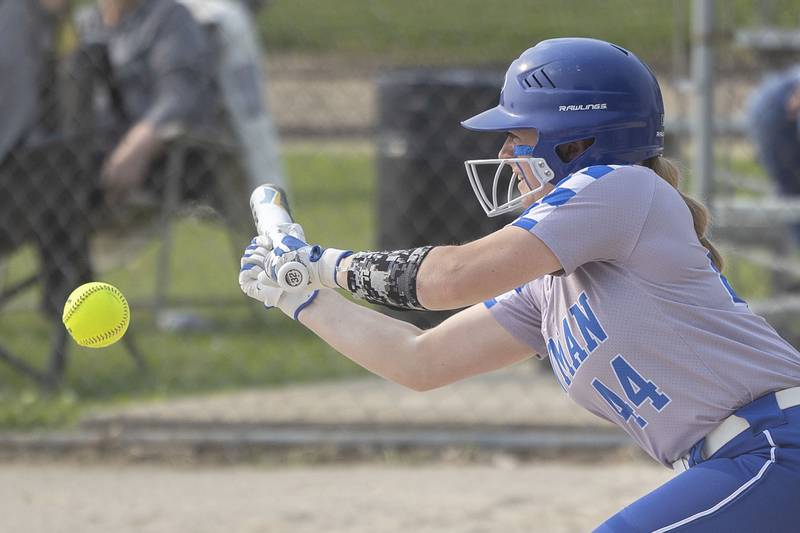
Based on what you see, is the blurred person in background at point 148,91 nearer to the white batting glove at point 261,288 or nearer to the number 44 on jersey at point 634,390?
the white batting glove at point 261,288

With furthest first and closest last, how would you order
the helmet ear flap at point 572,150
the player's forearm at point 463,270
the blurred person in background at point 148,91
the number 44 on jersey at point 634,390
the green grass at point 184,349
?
the blurred person in background at point 148,91, the green grass at point 184,349, the helmet ear flap at point 572,150, the number 44 on jersey at point 634,390, the player's forearm at point 463,270

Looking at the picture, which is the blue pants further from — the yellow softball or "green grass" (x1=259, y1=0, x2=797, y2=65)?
"green grass" (x1=259, y1=0, x2=797, y2=65)

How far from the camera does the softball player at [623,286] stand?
248 centimetres

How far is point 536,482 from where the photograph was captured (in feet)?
15.9

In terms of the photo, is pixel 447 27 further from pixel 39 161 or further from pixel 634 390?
pixel 634 390

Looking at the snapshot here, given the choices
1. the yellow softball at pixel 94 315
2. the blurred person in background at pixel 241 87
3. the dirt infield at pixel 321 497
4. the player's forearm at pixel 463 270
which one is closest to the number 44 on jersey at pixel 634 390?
the player's forearm at pixel 463 270

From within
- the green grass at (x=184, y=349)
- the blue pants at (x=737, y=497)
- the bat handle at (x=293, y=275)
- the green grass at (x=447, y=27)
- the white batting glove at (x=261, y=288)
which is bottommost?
the green grass at (x=447, y=27)

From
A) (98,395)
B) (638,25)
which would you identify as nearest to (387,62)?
(638,25)

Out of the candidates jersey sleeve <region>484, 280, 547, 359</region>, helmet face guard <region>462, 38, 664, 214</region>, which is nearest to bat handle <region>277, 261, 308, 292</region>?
helmet face guard <region>462, 38, 664, 214</region>

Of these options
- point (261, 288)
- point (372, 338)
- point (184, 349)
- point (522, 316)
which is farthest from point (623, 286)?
A: point (184, 349)

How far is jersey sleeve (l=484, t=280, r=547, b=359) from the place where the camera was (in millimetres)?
2975

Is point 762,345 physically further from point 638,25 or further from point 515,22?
point 515,22

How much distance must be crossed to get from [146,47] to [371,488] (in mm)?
2938

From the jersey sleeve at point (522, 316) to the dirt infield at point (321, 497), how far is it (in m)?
1.49
